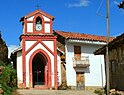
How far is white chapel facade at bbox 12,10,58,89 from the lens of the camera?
37.7 metres

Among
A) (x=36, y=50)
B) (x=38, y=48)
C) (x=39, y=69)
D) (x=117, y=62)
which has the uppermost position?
(x=38, y=48)

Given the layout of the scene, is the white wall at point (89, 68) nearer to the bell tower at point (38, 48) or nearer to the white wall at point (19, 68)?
the bell tower at point (38, 48)

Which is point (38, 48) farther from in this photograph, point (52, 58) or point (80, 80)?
point (80, 80)

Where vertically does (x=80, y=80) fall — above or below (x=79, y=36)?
below

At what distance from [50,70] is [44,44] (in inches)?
114

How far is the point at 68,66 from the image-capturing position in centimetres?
4209

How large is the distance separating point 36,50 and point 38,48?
32cm

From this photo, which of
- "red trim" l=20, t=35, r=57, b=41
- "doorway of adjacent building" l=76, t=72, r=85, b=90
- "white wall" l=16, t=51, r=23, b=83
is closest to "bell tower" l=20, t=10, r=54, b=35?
"red trim" l=20, t=35, r=57, b=41

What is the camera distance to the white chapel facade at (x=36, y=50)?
37.7m

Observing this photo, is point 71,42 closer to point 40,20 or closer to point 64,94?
point 40,20

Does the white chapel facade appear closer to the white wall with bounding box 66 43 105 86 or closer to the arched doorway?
the arched doorway

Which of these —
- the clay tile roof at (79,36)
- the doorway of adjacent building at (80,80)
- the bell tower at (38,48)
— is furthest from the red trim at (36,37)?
the doorway of adjacent building at (80,80)

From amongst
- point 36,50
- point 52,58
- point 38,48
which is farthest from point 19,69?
point 52,58

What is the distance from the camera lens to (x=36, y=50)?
38156mm
